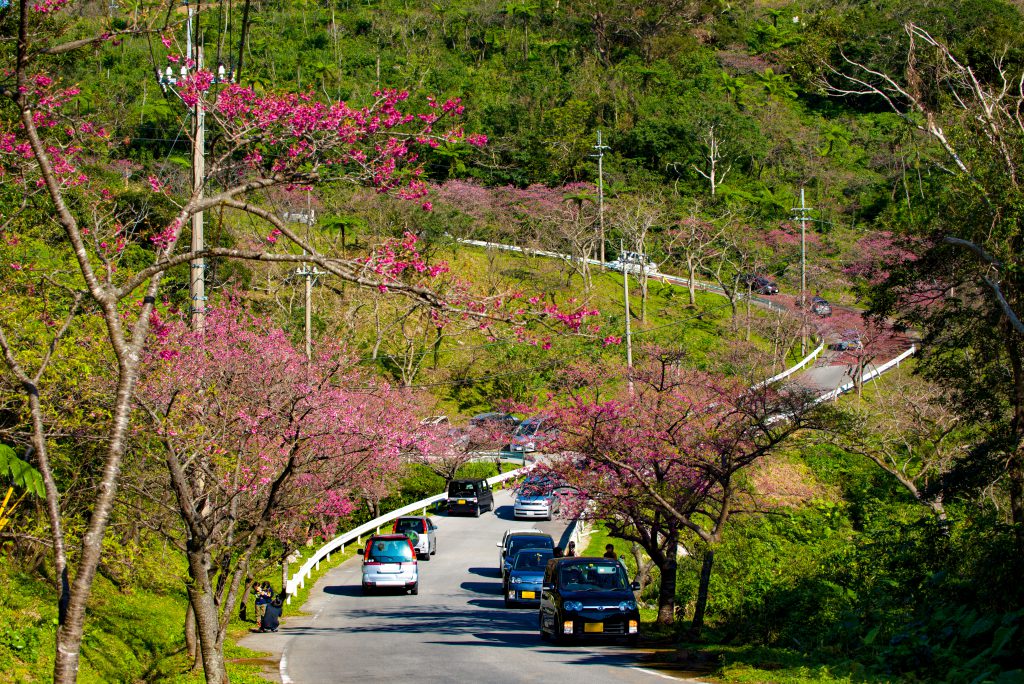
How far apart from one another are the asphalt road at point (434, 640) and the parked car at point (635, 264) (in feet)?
79.2

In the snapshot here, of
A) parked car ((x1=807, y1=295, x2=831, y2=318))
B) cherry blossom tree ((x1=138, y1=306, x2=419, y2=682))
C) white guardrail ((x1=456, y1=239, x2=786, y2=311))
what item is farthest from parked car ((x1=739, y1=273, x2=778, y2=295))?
cherry blossom tree ((x1=138, y1=306, x2=419, y2=682))

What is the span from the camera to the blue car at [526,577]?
2662 cm

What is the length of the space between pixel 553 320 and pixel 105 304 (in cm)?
335

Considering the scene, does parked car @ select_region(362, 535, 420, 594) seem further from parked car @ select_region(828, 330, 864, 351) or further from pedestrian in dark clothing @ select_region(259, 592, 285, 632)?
parked car @ select_region(828, 330, 864, 351)

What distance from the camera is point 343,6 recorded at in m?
110

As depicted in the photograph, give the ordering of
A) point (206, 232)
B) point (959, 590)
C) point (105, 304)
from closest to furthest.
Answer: point (105, 304) → point (959, 590) → point (206, 232)

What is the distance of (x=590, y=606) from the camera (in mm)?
18828

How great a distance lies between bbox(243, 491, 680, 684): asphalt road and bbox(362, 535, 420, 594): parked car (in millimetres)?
419

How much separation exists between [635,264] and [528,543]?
102ft

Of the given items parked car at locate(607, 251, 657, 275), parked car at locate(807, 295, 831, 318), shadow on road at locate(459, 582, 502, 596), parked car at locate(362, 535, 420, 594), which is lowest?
shadow on road at locate(459, 582, 502, 596)

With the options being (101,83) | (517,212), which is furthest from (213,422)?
(101,83)

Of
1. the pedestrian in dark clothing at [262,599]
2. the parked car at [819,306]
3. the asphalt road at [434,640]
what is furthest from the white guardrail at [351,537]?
the parked car at [819,306]

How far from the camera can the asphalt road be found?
623 inches

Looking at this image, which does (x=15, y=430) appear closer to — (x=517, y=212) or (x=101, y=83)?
(x=517, y=212)
